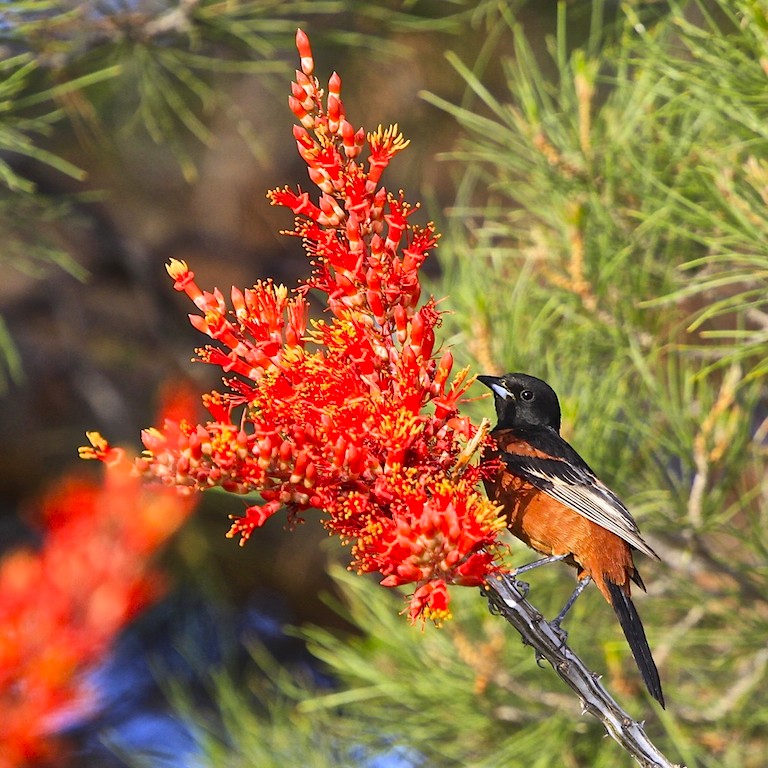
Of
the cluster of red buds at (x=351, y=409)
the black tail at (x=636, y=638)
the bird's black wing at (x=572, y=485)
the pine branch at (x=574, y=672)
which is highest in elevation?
the cluster of red buds at (x=351, y=409)

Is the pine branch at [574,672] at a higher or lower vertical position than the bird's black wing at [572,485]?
higher

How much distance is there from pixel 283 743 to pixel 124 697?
1806mm

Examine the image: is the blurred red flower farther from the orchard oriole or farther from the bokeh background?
the orchard oriole

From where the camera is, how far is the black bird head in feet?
6.25

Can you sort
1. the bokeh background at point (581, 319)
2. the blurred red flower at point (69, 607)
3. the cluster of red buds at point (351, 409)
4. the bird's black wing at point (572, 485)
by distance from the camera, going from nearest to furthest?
the cluster of red buds at point (351, 409) → the bird's black wing at point (572, 485) → the blurred red flower at point (69, 607) → the bokeh background at point (581, 319)

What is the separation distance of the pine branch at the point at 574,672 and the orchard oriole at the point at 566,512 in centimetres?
45

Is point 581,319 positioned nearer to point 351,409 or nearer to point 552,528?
point 552,528

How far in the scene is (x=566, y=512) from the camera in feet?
5.90

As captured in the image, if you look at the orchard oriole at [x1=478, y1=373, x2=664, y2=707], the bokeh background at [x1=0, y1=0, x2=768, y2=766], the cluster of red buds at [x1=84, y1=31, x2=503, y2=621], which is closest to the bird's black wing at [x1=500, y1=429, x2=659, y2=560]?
the orchard oriole at [x1=478, y1=373, x2=664, y2=707]

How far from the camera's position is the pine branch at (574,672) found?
3.92 ft

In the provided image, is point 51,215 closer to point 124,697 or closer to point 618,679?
point 618,679

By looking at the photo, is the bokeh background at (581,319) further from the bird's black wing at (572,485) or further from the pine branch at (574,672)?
the pine branch at (574,672)

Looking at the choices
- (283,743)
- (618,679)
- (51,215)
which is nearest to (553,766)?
(618,679)

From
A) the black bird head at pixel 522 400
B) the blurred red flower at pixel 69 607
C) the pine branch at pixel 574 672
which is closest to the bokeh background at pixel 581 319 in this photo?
the blurred red flower at pixel 69 607
